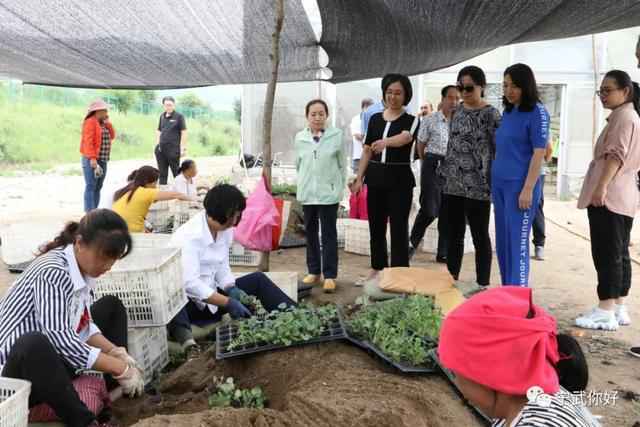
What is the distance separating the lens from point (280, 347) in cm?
324

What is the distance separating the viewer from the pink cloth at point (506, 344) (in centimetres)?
131

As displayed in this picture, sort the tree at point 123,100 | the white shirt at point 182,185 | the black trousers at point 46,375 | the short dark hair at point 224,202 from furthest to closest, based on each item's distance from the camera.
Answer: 1. the tree at point 123,100
2. the white shirt at point 182,185
3. the short dark hair at point 224,202
4. the black trousers at point 46,375

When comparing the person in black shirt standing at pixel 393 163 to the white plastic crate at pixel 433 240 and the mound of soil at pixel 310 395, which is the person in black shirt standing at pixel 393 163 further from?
the white plastic crate at pixel 433 240

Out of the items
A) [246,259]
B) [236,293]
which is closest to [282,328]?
[236,293]

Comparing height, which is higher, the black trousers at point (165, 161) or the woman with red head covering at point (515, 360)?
the black trousers at point (165, 161)

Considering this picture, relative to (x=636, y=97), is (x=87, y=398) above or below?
below

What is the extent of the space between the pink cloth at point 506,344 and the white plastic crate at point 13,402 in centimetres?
159

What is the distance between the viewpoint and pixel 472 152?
15.1 feet

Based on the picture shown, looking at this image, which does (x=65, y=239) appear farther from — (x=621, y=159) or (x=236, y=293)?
(x=621, y=159)

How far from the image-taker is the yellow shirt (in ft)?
17.3

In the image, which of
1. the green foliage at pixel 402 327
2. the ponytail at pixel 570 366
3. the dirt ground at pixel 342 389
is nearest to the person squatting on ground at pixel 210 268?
the dirt ground at pixel 342 389

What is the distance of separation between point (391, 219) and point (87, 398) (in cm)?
287

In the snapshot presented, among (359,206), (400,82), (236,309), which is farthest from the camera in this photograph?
(359,206)

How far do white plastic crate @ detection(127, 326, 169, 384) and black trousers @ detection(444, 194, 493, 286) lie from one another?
243cm
